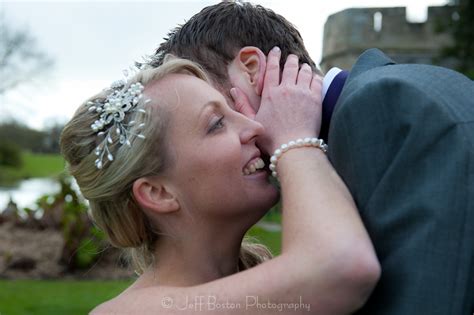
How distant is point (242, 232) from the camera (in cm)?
296

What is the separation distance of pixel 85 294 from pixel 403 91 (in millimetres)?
6933

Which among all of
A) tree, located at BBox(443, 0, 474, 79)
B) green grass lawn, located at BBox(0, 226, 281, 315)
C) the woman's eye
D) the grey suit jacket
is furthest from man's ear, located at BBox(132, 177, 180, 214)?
tree, located at BBox(443, 0, 474, 79)

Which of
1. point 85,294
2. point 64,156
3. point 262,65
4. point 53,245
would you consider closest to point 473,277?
point 262,65

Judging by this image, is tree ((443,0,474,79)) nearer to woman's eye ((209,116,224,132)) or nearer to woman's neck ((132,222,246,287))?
woman's neck ((132,222,246,287))

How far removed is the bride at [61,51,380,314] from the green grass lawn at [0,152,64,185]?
94.3 ft

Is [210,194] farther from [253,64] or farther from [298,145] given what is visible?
[253,64]

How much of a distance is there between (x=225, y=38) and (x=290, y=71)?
416mm

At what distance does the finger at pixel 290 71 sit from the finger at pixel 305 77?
0.8 inches

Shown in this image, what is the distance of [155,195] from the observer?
9.43 ft

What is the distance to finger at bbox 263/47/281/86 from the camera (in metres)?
2.85

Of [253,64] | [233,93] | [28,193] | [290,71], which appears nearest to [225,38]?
[253,64]

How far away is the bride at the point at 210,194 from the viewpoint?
2236mm

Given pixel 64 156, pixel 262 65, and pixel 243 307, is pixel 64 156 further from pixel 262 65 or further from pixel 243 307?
pixel 243 307

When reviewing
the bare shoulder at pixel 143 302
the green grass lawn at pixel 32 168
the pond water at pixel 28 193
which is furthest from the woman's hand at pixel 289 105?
the green grass lawn at pixel 32 168
